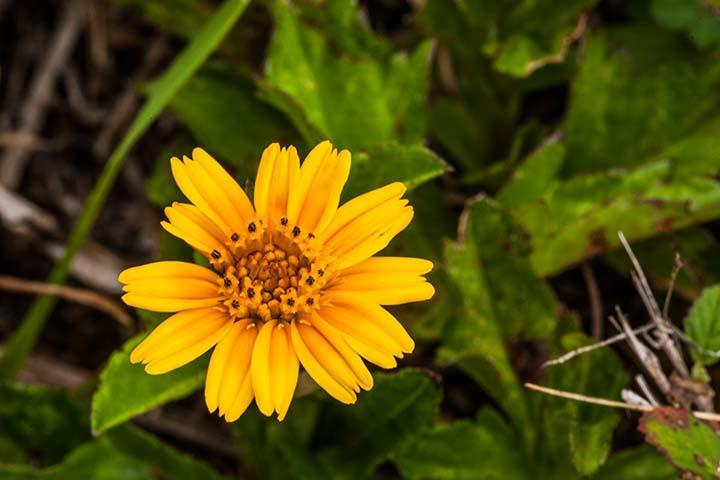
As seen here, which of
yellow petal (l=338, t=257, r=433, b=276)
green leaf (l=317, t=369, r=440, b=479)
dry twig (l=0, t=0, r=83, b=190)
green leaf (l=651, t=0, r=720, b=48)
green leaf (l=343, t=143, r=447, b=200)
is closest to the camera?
yellow petal (l=338, t=257, r=433, b=276)

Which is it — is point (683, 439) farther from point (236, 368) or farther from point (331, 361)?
point (236, 368)

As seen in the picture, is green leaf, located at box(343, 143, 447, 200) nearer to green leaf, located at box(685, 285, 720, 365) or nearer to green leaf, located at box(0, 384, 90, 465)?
green leaf, located at box(685, 285, 720, 365)

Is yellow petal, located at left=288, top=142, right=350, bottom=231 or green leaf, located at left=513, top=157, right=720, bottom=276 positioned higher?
yellow petal, located at left=288, top=142, right=350, bottom=231

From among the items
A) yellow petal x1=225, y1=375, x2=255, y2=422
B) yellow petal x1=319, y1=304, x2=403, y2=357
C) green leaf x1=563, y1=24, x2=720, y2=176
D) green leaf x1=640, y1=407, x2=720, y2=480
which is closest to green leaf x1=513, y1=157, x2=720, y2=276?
green leaf x1=563, y1=24, x2=720, y2=176

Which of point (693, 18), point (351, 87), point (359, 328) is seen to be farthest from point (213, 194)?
point (693, 18)

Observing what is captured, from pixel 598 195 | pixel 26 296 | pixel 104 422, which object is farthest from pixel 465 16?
pixel 26 296

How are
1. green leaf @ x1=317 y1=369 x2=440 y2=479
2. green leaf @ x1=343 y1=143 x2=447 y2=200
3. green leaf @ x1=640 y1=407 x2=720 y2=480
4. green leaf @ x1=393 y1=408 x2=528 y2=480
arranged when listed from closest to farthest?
green leaf @ x1=640 y1=407 x2=720 y2=480 → green leaf @ x1=343 y1=143 x2=447 y2=200 → green leaf @ x1=317 y1=369 x2=440 y2=479 → green leaf @ x1=393 y1=408 x2=528 y2=480

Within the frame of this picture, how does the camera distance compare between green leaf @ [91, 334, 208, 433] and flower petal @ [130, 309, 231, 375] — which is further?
green leaf @ [91, 334, 208, 433]

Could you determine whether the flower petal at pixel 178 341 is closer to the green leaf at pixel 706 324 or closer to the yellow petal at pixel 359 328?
the yellow petal at pixel 359 328
